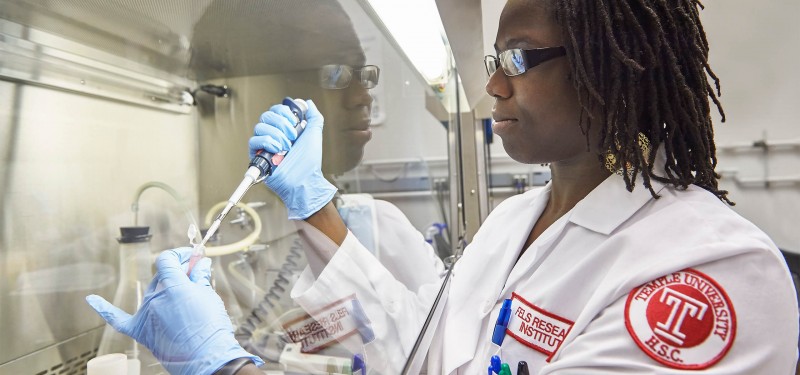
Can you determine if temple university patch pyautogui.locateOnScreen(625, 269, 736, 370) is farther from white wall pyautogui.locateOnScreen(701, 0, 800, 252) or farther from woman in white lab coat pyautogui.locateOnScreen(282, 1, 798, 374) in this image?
white wall pyautogui.locateOnScreen(701, 0, 800, 252)

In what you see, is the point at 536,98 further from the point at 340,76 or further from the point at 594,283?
the point at 340,76

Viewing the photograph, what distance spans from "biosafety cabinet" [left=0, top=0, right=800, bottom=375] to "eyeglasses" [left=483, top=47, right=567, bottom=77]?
0.22 metres

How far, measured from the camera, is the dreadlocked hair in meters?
0.67

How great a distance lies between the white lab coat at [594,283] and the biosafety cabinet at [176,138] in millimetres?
135

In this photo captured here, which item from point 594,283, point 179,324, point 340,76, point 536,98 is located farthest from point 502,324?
point 340,76

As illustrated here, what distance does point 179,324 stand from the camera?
0.53 meters

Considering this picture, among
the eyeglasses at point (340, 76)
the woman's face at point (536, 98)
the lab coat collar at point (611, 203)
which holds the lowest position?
the lab coat collar at point (611, 203)

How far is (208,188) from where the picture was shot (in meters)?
1.09

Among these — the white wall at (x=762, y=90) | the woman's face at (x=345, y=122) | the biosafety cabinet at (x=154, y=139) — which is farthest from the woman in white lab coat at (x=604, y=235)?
the white wall at (x=762, y=90)

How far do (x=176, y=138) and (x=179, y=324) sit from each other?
0.65m

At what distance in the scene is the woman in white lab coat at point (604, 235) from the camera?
0.54 metres

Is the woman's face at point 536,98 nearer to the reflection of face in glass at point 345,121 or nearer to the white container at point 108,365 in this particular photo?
the reflection of face in glass at point 345,121

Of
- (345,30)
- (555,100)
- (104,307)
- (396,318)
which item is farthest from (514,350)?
(345,30)

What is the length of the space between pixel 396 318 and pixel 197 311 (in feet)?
1.53
